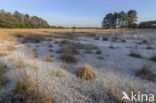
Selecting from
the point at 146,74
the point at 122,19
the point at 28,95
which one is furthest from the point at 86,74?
the point at 122,19

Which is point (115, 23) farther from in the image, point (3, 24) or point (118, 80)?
point (3, 24)

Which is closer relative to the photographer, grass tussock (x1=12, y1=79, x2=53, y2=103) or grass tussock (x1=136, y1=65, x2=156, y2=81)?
grass tussock (x1=12, y1=79, x2=53, y2=103)

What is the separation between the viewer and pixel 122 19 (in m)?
28.5

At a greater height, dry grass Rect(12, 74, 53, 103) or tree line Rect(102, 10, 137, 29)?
tree line Rect(102, 10, 137, 29)

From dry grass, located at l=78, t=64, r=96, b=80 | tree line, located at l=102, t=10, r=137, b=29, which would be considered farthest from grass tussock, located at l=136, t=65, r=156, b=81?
tree line, located at l=102, t=10, r=137, b=29

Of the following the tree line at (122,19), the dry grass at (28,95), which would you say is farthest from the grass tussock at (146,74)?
the tree line at (122,19)

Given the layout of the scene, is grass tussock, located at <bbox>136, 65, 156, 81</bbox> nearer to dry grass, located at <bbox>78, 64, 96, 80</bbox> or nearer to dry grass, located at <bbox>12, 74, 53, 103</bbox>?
dry grass, located at <bbox>78, 64, 96, 80</bbox>

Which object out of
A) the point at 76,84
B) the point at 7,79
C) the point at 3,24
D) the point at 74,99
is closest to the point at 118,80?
the point at 76,84

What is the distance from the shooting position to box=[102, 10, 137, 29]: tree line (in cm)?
2734

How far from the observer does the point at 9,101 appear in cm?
117

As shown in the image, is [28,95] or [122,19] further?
[122,19]

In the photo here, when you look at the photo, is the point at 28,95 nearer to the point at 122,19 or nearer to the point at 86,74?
the point at 86,74

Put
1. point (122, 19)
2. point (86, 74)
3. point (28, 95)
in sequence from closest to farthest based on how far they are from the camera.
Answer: point (28, 95)
point (86, 74)
point (122, 19)

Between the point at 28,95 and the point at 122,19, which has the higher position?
the point at 122,19
